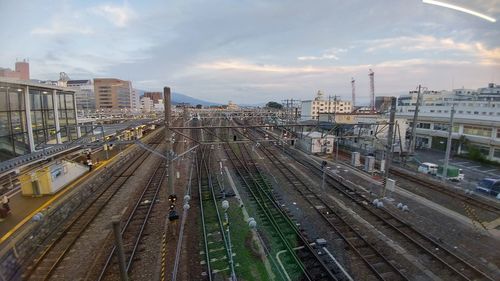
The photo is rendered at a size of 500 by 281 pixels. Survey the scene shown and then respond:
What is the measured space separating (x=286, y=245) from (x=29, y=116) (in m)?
12.6

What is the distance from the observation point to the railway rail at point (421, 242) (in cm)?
711

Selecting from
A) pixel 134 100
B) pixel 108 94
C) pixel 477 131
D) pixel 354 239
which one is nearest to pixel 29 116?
pixel 354 239

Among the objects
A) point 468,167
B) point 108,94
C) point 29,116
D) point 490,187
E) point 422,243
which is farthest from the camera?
point 108,94

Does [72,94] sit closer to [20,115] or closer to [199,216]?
[20,115]

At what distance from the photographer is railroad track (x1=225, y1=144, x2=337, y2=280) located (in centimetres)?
714

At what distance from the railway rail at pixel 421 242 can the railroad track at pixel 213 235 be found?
18.6 feet

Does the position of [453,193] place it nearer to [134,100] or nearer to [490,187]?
[490,187]

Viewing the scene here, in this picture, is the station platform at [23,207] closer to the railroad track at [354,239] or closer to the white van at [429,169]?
the railroad track at [354,239]

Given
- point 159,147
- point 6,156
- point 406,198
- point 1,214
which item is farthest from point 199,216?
point 159,147

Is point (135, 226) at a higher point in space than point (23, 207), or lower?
lower

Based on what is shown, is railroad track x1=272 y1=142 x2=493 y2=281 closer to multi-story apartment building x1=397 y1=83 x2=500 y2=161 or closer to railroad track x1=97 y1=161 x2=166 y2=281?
railroad track x1=97 y1=161 x2=166 y2=281

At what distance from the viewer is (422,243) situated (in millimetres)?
8625

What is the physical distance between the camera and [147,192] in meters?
13.5

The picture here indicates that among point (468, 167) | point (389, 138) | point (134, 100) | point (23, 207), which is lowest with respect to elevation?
point (468, 167)
